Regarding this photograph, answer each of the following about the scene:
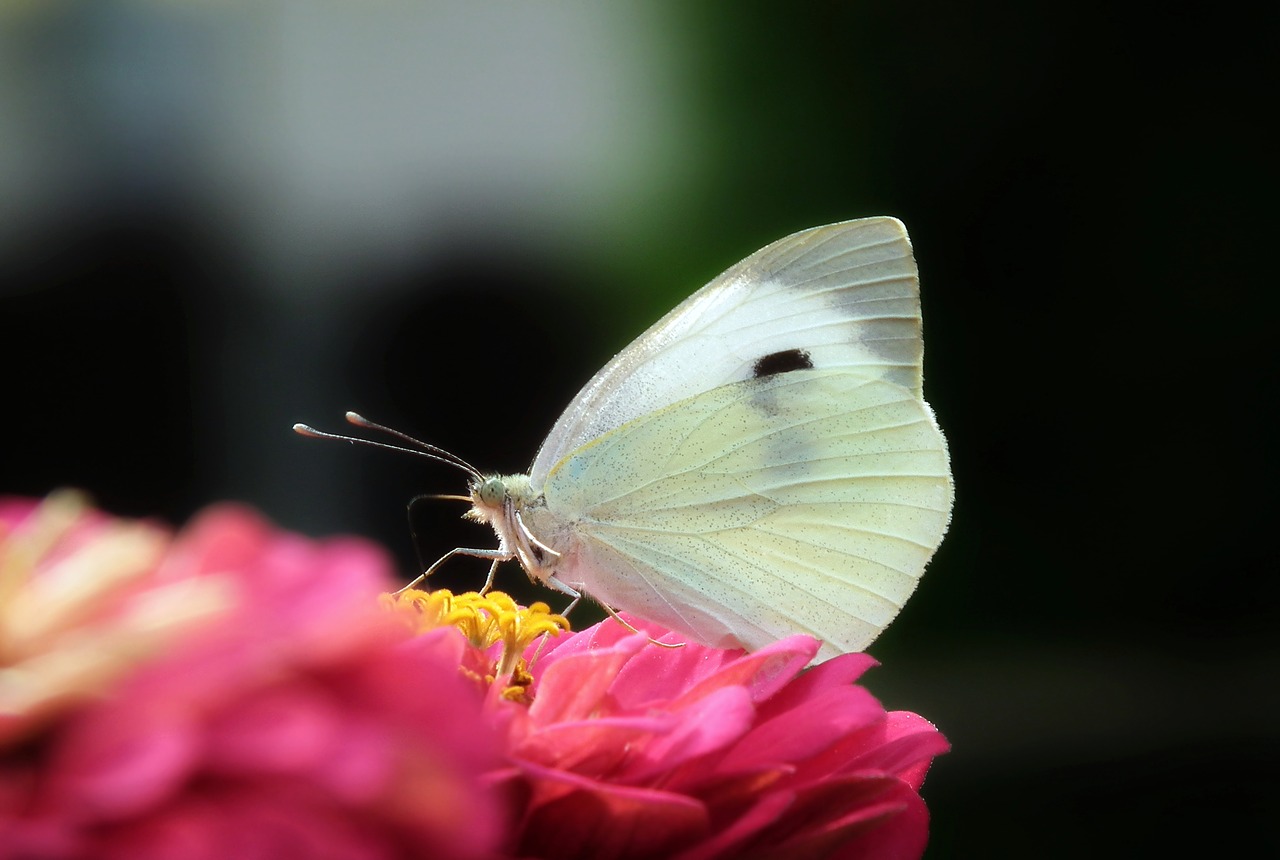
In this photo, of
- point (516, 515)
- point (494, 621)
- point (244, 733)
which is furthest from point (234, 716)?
point (516, 515)

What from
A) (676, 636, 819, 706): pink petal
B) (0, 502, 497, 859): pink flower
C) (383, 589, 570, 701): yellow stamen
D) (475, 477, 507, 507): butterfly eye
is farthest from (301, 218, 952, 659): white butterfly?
(0, 502, 497, 859): pink flower

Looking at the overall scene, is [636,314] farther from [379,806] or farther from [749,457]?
[379,806]

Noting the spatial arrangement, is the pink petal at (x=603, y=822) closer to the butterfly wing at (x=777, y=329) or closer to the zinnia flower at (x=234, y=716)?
the zinnia flower at (x=234, y=716)

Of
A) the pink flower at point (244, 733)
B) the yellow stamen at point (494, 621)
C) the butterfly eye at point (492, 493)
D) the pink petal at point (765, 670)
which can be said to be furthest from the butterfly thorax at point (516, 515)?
the pink flower at point (244, 733)

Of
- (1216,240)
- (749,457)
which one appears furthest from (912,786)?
(1216,240)

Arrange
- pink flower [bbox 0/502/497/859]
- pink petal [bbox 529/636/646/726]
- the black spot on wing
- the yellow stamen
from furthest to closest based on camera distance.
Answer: the black spot on wing, the yellow stamen, pink petal [bbox 529/636/646/726], pink flower [bbox 0/502/497/859]

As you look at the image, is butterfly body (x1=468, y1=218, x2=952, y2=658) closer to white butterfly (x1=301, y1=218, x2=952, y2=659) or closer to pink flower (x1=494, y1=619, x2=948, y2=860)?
white butterfly (x1=301, y1=218, x2=952, y2=659)
